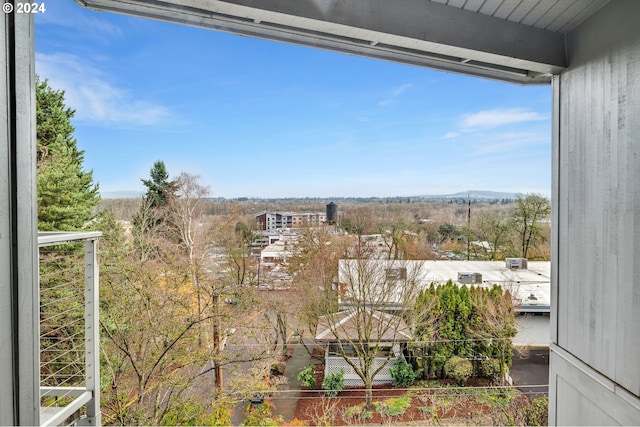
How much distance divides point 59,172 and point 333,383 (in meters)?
2.02

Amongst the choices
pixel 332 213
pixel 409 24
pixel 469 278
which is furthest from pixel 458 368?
pixel 409 24

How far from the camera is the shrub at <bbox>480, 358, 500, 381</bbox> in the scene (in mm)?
2174

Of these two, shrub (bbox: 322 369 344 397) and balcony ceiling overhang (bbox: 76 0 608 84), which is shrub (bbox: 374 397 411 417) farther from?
balcony ceiling overhang (bbox: 76 0 608 84)

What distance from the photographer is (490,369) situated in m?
2.19

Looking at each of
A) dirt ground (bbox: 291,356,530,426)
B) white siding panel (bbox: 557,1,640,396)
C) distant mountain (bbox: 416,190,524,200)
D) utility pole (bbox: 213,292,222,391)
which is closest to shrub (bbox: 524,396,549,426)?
dirt ground (bbox: 291,356,530,426)

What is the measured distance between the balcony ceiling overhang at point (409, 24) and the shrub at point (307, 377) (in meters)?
1.99

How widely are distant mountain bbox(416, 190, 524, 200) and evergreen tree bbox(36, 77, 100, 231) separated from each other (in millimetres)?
2047

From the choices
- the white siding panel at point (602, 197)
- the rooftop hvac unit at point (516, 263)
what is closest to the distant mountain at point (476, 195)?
the rooftop hvac unit at point (516, 263)

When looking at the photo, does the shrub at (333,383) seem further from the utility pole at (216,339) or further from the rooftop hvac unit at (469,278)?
the rooftop hvac unit at (469,278)

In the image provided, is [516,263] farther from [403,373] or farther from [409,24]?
[409,24]

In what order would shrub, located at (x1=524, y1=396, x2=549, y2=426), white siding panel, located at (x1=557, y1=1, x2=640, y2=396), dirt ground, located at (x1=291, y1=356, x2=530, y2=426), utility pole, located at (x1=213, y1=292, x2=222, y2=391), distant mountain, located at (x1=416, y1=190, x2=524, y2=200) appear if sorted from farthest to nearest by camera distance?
utility pole, located at (x1=213, y1=292, x2=222, y2=391)
distant mountain, located at (x1=416, y1=190, x2=524, y2=200)
dirt ground, located at (x1=291, y1=356, x2=530, y2=426)
shrub, located at (x1=524, y1=396, x2=549, y2=426)
white siding panel, located at (x1=557, y1=1, x2=640, y2=396)

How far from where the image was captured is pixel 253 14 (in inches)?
40.7

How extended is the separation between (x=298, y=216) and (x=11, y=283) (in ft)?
5.40

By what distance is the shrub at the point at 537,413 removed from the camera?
78.2 inches
